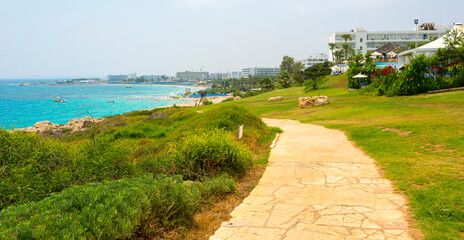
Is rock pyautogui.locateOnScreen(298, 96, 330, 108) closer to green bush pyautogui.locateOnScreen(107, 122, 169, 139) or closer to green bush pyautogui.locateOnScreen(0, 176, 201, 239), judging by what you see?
green bush pyautogui.locateOnScreen(107, 122, 169, 139)

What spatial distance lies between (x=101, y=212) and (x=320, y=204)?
10.2 feet

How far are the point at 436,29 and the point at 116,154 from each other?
115 meters

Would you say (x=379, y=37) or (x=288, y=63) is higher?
(x=379, y=37)

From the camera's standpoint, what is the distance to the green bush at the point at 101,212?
277 centimetres

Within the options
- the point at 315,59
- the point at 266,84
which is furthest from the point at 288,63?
the point at 266,84

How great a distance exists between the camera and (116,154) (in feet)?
18.1

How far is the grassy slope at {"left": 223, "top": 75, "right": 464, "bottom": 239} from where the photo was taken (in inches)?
167

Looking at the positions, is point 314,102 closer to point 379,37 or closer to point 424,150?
point 424,150

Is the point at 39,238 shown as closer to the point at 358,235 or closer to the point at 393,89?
the point at 358,235

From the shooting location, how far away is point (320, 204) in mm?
4910

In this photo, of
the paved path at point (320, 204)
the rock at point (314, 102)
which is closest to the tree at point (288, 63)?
the rock at point (314, 102)

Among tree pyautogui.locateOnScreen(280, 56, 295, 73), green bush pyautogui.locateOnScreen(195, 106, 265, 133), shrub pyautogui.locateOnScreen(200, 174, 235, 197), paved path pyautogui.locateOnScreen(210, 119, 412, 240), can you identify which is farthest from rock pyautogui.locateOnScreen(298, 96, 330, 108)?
tree pyautogui.locateOnScreen(280, 56, 295, 73)

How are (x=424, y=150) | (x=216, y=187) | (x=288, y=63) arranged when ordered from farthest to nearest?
(x=288, y=63)
(x=424, y=150)
(x=216, y=187)

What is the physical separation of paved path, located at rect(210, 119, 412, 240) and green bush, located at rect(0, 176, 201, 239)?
0.69 m
